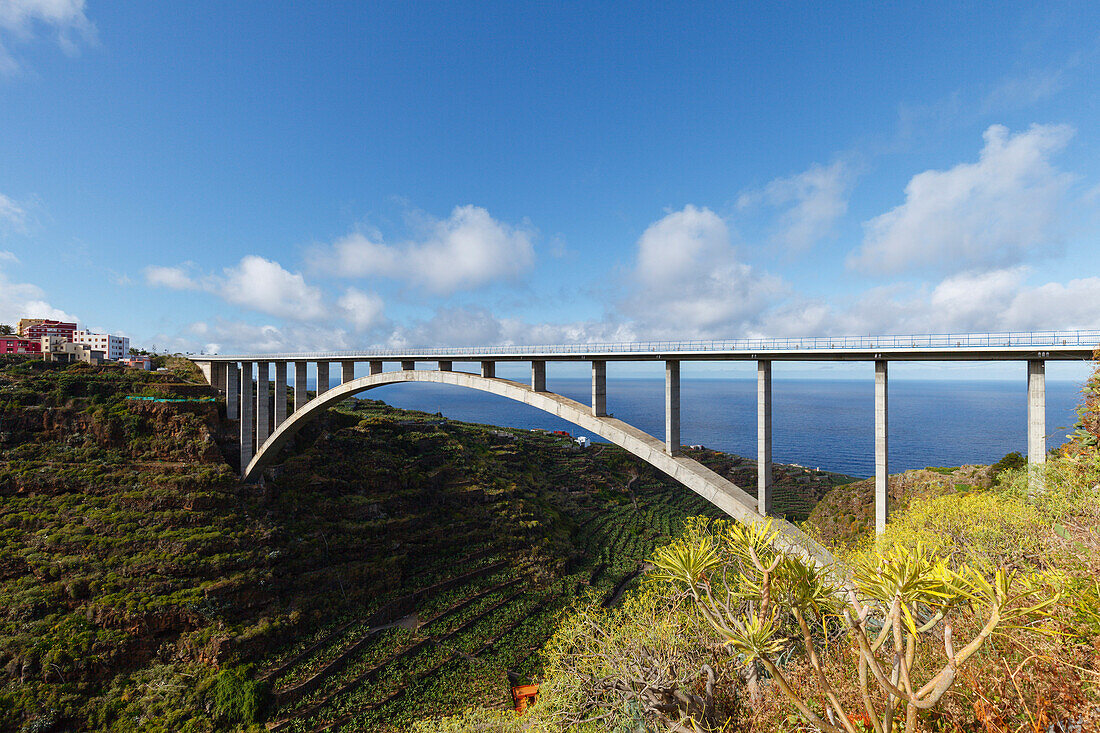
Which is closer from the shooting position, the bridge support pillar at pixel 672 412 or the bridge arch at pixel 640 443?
the bridge arch at pixel 640 443

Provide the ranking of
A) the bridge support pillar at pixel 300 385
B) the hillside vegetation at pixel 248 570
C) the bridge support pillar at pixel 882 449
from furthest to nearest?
the bridge support pillar at pixel 300 385
the hillside vegetation at pixel 248 570
the bridge support pillar at pixel 882 449

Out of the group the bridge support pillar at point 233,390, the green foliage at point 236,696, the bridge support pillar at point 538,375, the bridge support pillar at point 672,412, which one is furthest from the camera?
the bridge support pillar at point 233,390

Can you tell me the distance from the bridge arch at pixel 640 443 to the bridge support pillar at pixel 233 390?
1298cm

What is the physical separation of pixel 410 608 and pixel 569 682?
1645 cm

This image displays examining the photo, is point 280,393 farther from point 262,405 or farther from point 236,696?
point 236,696

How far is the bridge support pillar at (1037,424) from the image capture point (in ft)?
35.3

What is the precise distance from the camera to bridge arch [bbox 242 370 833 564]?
43.2 feet

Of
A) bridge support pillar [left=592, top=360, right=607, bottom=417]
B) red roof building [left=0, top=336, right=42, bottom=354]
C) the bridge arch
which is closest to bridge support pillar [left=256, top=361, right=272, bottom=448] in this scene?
the bridge arch

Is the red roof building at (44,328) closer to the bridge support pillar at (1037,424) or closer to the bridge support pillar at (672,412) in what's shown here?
the bridge support pillar at (672,412)

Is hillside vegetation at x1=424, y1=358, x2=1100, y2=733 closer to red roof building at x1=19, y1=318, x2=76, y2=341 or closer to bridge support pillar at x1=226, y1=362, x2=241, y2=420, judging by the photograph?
bridge support pillar at x1=226, y1=362, x2=241, y2=420

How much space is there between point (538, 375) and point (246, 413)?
2446cm

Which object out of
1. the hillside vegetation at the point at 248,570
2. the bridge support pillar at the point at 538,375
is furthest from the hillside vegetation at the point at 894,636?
the bridge support pillar at the point at 538,375

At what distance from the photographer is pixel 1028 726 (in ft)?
13.3

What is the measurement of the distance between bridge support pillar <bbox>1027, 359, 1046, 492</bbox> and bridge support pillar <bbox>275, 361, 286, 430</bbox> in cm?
3595
